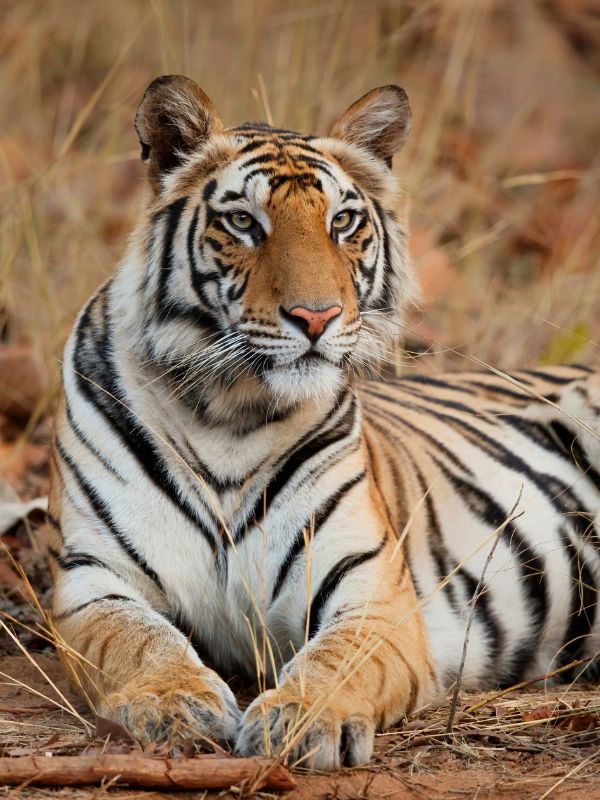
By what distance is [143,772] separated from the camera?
7.90 ft

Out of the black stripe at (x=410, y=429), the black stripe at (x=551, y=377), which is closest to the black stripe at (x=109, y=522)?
the black stripe at (x=410, y=429)

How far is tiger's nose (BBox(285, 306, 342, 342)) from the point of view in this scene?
310cm

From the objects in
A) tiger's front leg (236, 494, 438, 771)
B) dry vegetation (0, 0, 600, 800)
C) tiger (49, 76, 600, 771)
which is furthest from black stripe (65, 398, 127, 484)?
tiger's front leg (236, 494, 438, 771)

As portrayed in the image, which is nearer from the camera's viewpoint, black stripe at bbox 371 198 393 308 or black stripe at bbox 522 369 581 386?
black stripe at bbox 371 198 393 308

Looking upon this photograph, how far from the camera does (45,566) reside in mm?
4496

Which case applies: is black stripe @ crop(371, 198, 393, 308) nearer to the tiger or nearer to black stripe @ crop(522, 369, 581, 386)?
the tiger

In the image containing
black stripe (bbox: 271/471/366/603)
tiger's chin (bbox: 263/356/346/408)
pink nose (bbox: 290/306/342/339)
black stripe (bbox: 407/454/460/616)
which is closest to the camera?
pink nose (bbox: 290/306/342/339)

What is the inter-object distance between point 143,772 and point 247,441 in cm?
121

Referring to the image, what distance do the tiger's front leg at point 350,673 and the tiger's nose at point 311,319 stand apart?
24.4 inches

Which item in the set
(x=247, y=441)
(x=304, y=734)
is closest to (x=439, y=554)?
(x=247, y=441)

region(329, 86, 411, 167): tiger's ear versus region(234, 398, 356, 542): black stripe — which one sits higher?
region(329, 86, 411, 167): tiger's ear

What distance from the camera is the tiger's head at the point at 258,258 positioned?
3.19m

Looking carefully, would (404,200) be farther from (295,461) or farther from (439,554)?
(295,461)

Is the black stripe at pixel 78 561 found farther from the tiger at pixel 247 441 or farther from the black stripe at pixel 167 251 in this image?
the black stripe at pixel 167 251
